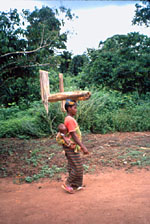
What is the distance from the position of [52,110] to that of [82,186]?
4801 mm

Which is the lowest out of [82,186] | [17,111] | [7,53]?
[82,186]

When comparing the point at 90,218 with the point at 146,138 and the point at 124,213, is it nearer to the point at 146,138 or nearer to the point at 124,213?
the point at 124,213

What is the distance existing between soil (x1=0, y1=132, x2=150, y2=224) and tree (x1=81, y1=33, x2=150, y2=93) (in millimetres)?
5689

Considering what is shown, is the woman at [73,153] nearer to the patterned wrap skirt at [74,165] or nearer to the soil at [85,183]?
the patterned wrap skirt at [74,165]

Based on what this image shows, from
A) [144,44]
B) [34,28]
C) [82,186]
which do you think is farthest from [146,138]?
[144,44]

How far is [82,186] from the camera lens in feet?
13.5

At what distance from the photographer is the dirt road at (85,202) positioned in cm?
289

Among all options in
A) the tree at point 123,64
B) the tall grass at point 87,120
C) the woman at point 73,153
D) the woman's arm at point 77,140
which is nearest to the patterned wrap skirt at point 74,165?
the woman at point 73,153

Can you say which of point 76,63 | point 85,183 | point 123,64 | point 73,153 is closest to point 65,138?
point 73,153

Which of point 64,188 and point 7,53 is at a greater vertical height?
point 7,53

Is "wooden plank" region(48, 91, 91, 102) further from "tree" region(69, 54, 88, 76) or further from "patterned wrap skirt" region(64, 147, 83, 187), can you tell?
"tree" region(69, 54, 88, 76)

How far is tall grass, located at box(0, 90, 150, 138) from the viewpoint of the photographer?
8539mm

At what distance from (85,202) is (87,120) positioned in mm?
5695

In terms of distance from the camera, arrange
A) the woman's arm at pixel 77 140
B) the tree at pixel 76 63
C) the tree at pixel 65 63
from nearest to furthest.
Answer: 1. the woman's arm at pixel 77 140
2. the tree at pixel 65 63
3. the tree at pixel 76 63
